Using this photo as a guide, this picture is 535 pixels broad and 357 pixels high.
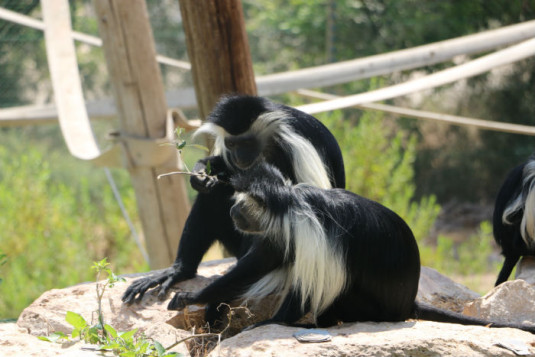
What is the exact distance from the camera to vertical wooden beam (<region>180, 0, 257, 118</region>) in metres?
2.77

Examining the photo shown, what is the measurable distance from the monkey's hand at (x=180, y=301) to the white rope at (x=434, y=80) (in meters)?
1.14

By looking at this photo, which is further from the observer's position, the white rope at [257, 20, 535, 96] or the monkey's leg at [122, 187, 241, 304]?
the white rope at [257, 20, 535, 96]

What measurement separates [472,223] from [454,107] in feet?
5.01

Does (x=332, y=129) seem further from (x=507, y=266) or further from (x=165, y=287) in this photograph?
(x=165, y=287)

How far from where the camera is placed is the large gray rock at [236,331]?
1.68 metres

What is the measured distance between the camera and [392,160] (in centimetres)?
536

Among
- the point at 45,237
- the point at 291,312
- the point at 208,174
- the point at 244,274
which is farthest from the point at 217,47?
the point at 45,237

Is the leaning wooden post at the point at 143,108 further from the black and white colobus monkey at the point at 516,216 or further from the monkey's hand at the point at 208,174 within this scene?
the black and white colobus monkey at the point at 516,216

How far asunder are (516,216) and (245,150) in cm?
144

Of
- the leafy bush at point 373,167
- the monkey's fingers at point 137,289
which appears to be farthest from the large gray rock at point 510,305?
the leafy bush at point 373,167

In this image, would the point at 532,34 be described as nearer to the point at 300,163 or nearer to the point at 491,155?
the point at 300,163

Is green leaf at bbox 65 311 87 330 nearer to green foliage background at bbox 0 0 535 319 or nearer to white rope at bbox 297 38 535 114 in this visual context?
white rope at bbox 297 38 535 114

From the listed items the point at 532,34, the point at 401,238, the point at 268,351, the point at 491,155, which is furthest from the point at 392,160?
the point at 268,351

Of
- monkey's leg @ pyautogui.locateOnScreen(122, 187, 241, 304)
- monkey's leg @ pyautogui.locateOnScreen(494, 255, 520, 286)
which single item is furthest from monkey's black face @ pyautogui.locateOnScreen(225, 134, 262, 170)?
monkey's leg @ pyautogui.locateOnScreen(494, 255, 520, 286)
